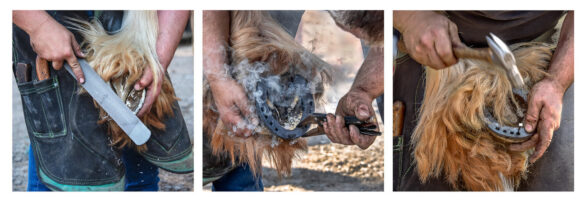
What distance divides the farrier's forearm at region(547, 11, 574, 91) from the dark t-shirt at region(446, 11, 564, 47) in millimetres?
75

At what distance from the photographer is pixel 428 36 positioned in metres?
3.01

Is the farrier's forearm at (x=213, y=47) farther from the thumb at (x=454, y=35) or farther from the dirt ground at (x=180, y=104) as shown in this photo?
the thumb at (x=454, y=35)

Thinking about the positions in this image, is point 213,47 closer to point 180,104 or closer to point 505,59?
point 180,104

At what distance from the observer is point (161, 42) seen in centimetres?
303

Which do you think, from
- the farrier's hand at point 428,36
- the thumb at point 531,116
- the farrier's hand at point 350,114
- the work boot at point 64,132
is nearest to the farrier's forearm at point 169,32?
the work boot at point 64,132

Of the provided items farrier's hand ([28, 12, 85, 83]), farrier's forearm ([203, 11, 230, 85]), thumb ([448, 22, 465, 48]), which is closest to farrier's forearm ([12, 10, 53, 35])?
farrier's hand ([28, 12, 85, 83])

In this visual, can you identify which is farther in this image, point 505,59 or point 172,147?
point 172,147

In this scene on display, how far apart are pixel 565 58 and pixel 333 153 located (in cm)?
105

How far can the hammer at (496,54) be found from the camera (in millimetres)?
2875

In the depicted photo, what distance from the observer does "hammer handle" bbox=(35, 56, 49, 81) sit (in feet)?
9.79

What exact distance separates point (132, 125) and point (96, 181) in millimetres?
296

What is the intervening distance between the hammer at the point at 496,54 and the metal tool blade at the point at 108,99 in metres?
1.18

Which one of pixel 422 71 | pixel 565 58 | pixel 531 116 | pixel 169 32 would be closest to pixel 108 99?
pixel 169 32
